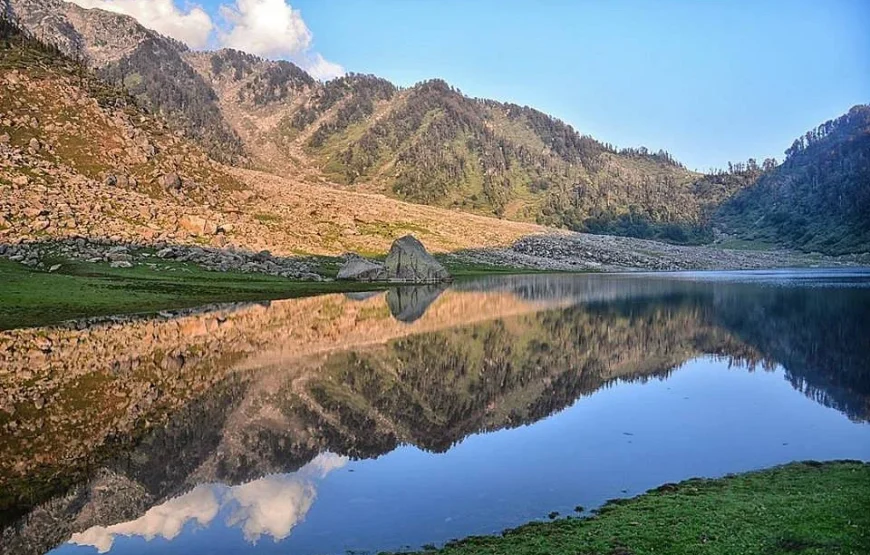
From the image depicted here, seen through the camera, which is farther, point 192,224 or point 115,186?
point 115,186

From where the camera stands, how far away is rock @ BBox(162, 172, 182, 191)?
13900cm

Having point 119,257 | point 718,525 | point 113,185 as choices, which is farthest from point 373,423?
point 113,185

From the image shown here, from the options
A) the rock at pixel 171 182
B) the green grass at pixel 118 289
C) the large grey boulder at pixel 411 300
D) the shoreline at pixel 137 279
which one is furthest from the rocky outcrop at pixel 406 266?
the rock at pixel 171 182

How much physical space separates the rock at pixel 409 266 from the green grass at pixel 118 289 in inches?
756

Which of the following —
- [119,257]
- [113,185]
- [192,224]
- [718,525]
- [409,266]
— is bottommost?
[718,525]

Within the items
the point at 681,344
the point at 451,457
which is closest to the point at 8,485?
the point at 451,457

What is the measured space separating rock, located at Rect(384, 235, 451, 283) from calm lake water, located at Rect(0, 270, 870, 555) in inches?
2496

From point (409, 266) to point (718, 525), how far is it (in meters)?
108

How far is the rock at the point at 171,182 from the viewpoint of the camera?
139000 millimetres

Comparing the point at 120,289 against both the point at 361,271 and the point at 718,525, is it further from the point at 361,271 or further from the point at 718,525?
the point at 718,525

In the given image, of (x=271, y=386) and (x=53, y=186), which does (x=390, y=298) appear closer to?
(x=271, y=386)

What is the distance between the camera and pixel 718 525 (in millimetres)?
16750

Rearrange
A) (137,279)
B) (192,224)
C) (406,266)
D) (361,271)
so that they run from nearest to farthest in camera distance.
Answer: (137,279), (192,224), (361,271), (406,266)

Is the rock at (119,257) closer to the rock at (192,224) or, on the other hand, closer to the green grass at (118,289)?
the green grass at (118,289)
